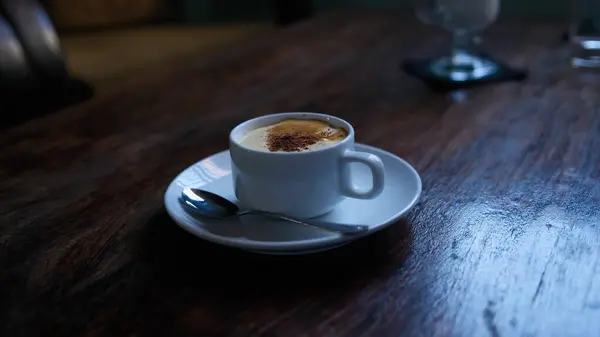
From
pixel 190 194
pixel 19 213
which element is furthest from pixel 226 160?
pixel 19 213

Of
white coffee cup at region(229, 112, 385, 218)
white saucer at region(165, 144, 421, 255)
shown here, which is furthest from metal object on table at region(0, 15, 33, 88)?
white coffee cup at region(229, 112, 385, 218)

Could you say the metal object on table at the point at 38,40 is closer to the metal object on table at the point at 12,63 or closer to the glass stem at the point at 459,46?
the metal object on table at the point at 12,63

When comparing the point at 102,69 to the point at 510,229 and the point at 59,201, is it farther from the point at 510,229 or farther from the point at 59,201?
the point at 510,229

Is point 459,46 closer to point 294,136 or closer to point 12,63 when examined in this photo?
point 294,136

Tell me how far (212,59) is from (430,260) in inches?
32.0

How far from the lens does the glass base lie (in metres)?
1.13

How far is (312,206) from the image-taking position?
62 cm

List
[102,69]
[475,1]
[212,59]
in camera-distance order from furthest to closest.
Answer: [102,69], [212,59], [475,1]

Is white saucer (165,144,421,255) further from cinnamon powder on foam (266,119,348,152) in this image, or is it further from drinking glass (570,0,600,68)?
drinking glass (570,0,600,68)

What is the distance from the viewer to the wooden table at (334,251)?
0.52 meters

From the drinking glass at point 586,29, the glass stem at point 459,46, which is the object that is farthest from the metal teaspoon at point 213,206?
the drinking glass at point 586,29

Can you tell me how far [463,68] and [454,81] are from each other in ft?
0.23

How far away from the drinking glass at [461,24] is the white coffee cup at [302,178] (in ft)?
1.82

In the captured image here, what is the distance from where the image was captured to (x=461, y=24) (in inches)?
45.2
